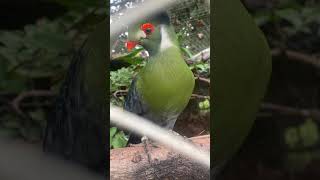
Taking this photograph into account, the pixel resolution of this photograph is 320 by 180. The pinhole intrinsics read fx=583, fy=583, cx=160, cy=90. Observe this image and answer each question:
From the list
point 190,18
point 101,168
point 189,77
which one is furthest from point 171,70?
point 101,168

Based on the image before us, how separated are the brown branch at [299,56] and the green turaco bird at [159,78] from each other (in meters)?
0.60

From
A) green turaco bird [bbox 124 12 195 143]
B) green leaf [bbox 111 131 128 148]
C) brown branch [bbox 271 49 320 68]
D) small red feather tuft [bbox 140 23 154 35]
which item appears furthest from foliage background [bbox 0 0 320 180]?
green leaf [bbox 111 131 128 148]

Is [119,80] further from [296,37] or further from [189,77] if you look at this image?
[296,37]

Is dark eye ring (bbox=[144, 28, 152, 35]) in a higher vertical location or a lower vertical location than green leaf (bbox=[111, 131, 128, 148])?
higher

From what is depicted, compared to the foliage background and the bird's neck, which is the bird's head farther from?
the foliage background

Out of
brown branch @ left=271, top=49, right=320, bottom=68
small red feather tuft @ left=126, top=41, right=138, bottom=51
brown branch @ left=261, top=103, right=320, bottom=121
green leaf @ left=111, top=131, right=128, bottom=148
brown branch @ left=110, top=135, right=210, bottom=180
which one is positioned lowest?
brown branch @ left=110, top=135, right=210, bottom=180

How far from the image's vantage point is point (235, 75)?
3.67 meters

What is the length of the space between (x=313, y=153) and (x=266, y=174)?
0.33 metres

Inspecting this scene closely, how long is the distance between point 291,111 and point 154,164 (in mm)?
939

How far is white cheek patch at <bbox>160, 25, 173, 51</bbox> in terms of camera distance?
3.55m

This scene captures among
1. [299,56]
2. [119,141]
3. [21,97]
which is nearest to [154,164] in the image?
[119,141]

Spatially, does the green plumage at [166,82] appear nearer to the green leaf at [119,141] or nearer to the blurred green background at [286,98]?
the green leaf at [119,141]

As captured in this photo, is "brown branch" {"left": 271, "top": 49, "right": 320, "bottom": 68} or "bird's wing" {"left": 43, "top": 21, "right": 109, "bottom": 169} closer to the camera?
"bird's wing" {"left": 43, "top": 21, "right": 109, "bottom": 169}

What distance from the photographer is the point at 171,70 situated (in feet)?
11.8
